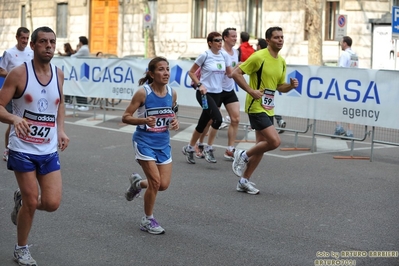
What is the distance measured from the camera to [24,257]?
20.9ft

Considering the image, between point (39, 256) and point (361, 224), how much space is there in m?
3.20

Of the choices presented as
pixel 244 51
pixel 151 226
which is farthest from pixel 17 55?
pixel 244 51

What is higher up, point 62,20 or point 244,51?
point 62,20

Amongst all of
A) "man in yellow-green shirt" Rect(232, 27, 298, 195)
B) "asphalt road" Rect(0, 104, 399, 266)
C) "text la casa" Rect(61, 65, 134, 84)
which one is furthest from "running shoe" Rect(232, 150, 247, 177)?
"text la casa" Rect(61, 65, 134, 84)

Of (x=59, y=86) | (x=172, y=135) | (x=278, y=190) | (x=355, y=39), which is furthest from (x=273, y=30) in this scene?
(x=355, y=39)

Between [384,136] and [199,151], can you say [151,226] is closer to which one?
[199,151]

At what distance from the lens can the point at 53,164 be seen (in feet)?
21.1

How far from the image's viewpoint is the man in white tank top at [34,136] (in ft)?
20.6

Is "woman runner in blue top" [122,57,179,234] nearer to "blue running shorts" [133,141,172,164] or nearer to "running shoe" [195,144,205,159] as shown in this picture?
"blue running shorts" [133,141,172,164]

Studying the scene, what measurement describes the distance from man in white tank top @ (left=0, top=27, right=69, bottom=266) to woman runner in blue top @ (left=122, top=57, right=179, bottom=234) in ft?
4.24

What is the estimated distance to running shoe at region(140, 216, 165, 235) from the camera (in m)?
7.55

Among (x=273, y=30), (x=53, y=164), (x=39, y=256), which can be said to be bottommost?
(x=39, y=256)

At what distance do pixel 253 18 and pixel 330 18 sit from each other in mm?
3631

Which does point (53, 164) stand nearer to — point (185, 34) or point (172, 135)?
point (172, 135)
